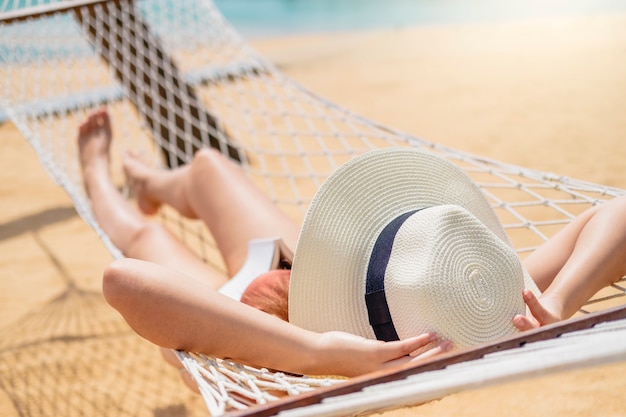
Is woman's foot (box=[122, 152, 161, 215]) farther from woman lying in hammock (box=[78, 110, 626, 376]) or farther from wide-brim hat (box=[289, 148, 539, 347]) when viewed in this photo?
wide-brim hat (box=[289, 148, 539, 347])

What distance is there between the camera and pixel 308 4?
41.7 ft

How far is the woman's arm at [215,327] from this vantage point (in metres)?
1.00

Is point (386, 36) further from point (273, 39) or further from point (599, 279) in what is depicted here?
point (599, 279)

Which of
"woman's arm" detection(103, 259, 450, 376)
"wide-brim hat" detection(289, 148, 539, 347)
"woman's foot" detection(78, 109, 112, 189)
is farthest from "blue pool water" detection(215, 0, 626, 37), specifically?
"woman's arm" detection(103, 259, 450, 376)

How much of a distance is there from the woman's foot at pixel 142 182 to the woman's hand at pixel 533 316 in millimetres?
1084

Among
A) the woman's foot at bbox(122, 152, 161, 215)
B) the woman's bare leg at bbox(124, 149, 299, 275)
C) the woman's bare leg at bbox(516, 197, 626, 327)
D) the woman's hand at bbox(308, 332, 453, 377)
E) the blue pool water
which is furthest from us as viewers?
the blue pool water

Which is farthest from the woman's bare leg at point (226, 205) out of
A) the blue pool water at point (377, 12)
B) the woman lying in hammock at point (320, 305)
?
the blue pool water at point (377, 12)

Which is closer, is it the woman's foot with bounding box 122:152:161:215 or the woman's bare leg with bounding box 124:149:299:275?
the woman's bare leg with bounding box 124:149:299:275

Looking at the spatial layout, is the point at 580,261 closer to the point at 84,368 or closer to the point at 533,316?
the point at 533,316

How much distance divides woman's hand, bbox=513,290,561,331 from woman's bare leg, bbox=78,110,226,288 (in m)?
0.62

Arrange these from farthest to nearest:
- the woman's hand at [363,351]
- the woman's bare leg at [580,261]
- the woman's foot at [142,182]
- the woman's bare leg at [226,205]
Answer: the woman's foot at [142,182], the woman's bare leg at [226,205], the woman's bare leg at [580,261], the woman's hand at [363,351]

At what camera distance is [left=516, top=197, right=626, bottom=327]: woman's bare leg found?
1.07m

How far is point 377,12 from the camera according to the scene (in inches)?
403

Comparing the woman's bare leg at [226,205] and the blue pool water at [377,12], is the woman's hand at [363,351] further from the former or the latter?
the blue pool water at [377,12]
